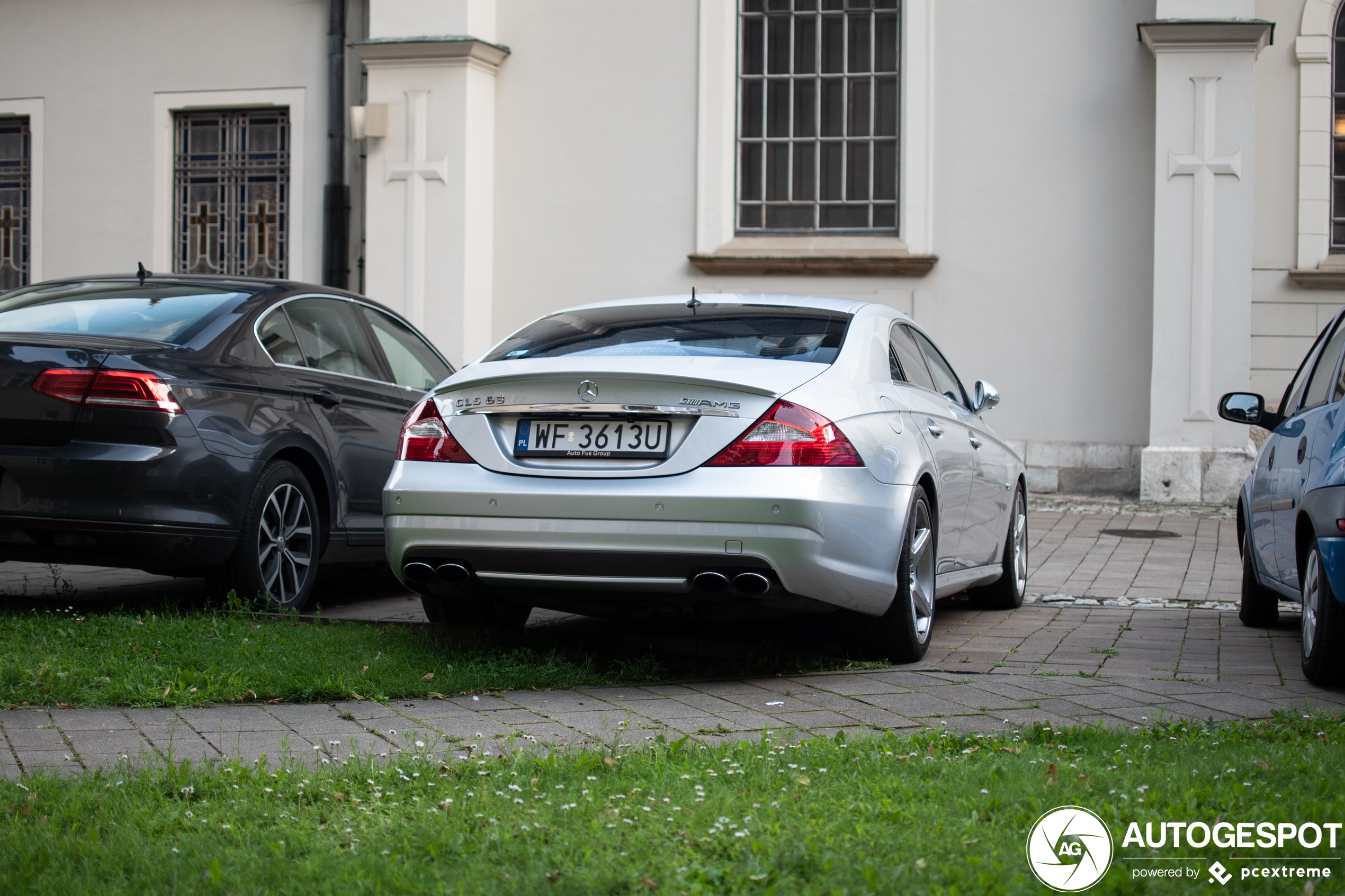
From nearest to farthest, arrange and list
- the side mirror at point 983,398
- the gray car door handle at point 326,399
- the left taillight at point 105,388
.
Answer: the left taillight at point 105,388, the gray car door handle at point 326,399, the side mirror at point 983,398

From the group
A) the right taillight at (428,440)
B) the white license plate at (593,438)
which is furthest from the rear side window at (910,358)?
the right taillight at (428,440)

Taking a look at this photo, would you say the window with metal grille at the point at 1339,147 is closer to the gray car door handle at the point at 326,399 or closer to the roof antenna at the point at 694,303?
the roof antenna at the point at 694,303

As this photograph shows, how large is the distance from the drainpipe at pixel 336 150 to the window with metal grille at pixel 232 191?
0.62 meters

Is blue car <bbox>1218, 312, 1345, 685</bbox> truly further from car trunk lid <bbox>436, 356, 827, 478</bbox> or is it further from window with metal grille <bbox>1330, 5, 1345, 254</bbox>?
window with metal grille <bbox>1330, 5, 1345, 254</bbox>

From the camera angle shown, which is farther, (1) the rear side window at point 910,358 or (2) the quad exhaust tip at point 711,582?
(1) the rear side window at point 910,358

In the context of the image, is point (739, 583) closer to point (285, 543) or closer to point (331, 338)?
point (285, 543)

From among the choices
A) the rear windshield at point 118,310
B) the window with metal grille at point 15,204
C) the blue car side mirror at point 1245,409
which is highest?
the window with metal grille at point 15,204

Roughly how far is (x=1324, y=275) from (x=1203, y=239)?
4.28 ft

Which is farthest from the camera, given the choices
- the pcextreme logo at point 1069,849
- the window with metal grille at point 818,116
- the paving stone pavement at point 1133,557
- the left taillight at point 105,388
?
the window with metal grille at point 818,116

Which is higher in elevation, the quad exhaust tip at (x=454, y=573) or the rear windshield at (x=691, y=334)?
the rear windshield at (x=691, y=334)

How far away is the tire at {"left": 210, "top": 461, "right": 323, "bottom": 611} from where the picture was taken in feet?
19.5

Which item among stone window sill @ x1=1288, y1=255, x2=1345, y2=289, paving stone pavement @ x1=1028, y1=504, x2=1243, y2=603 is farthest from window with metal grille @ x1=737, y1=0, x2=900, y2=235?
paving stone pavement @ x1=1028, y1=504, x2=1243, y2=603

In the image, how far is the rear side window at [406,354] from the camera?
297 inches

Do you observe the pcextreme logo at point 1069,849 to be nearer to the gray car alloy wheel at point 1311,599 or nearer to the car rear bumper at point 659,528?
the car rear bumper at point 659,528
